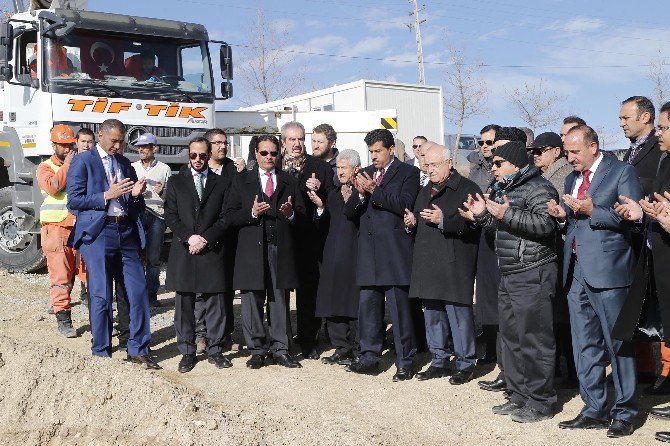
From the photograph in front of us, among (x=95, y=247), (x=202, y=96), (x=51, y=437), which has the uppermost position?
(x=202, y=96)

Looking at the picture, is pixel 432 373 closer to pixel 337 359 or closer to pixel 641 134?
pixel 337 359

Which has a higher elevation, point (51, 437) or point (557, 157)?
point (557, 157)

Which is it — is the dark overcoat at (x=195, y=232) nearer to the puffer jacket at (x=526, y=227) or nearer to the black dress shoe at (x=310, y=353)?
the black dress shoe at (x=310, y=353)

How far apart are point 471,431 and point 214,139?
366 cm

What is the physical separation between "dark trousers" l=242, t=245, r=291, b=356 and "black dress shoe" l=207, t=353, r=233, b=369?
23 cm

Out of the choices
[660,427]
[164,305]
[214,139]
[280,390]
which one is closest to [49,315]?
[164,305]

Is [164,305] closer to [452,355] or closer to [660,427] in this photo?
[452,355]

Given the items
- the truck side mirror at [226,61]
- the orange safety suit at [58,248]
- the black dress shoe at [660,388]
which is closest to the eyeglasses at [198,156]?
the orange safety suit at [58,248]

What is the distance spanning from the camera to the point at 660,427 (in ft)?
16.2

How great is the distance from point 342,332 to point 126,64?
18.9ft

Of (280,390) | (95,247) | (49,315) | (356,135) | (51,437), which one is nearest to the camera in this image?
(51,437)

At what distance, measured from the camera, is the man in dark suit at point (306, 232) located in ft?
23.0

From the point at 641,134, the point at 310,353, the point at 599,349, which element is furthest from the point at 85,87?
the point at 599,349

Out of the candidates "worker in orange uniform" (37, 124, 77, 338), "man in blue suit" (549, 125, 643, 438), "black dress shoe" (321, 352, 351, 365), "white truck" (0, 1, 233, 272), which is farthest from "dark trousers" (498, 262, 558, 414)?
"white truck" (0, 1, 233, 272)
